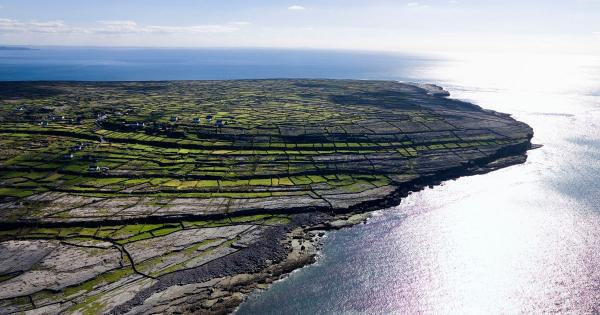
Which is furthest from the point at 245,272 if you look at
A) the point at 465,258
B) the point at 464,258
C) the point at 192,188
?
the point at 465,258

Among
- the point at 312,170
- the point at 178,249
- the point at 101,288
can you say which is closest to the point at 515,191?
the point at 312,170

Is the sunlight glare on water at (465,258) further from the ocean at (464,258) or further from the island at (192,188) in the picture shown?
the island at (192,188)

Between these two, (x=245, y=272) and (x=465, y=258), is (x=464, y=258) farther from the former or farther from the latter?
(x=245, y=272)

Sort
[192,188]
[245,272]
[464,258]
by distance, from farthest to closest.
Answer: [192,188] → [464,258] → [245,272]

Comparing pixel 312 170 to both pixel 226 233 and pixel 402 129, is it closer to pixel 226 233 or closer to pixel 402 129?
pixel 226 233

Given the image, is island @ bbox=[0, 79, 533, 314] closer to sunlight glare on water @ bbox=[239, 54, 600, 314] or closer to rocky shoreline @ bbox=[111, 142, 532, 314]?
rocky shoreline @ bbox=[111, 142, 532, 314]

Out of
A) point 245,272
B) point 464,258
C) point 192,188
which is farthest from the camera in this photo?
point 192,188

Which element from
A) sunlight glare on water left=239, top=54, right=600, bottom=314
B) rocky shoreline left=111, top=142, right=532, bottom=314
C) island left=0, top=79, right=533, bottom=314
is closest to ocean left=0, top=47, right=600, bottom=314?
sunlight glare on water left=239, top=54, right=600, bottom=314

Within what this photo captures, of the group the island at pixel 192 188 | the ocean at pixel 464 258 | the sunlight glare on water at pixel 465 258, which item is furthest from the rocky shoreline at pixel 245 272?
the sunlight glare on water at pixel 465 258
